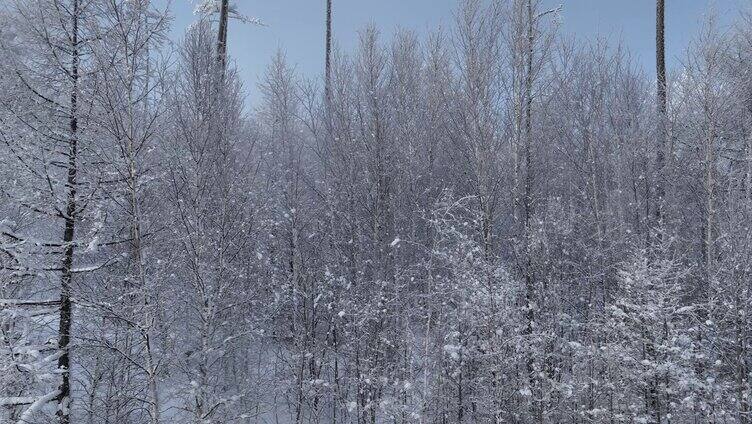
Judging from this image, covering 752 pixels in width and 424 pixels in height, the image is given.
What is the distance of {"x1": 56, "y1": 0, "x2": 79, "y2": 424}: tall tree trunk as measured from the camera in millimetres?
6836

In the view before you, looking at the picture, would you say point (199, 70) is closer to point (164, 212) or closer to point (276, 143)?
point (164, 212)

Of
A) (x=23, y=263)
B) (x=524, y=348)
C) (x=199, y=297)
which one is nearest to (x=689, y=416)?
(x=524, y=348)

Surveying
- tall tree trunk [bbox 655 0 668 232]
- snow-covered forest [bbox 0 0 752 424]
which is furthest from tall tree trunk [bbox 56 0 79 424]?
tall tree trunk [bbox 655 0 668 232]

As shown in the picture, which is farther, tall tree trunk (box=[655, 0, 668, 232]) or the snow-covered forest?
tall tree trunk (box=[655, 0, 668, 232])

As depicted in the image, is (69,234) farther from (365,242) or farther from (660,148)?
(660,148)

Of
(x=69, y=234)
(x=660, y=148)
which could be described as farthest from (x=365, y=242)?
(x=660, y=148)

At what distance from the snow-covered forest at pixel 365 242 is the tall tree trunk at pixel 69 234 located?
0.04m

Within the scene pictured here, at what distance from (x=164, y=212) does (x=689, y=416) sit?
1077cm

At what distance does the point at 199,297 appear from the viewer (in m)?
7.53

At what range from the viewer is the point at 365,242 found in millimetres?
10789

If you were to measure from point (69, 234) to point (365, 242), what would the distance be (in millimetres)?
5941

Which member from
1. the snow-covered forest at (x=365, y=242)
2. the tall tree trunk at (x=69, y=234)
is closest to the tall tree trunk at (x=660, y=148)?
the snow-covered forest at (x=365, y=242)

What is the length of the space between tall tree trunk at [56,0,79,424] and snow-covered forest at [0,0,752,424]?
0.14 ft

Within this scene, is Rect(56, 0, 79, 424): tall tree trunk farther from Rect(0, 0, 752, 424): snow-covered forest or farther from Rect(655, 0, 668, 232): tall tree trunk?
Rect(655, 0, 668, 232): tall tree trunk
